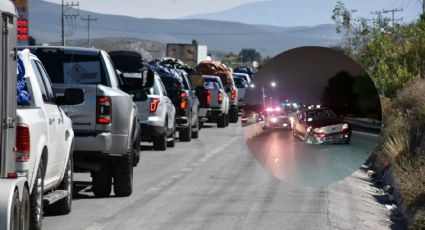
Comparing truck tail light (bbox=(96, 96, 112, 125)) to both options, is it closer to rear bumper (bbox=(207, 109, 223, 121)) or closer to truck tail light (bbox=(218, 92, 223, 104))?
rear bumper (bbox=(207, 109, 223, 121))

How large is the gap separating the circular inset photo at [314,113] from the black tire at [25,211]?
2.24 meters

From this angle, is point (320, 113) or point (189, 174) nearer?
point (320, 113)

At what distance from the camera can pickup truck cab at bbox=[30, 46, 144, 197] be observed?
14938 millimetres

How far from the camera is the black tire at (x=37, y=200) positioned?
1087 centimetres

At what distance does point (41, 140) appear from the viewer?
435 inches

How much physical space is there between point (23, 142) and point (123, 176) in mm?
5077

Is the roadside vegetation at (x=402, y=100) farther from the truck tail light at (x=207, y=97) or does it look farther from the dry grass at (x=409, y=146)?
the truck tail light at (x=207, y=97)

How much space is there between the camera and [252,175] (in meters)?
19.9

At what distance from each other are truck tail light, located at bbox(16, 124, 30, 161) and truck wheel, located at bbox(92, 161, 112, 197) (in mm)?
4911

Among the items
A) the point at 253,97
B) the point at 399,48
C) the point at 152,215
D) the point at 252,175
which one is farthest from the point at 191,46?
the point at 253,97

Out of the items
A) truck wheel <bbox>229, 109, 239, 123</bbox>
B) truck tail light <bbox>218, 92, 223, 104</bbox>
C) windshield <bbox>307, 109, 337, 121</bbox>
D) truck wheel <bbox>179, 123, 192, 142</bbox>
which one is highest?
windshield <bbox>307, 109, 337, 121</bbox>

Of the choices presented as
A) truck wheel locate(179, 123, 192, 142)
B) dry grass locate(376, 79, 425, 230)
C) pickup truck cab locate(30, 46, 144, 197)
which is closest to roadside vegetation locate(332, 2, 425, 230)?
dry grass locate(376, 79, 425, 230)

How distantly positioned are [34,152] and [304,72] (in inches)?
140

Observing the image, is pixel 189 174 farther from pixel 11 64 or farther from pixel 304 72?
pixel 304 72
